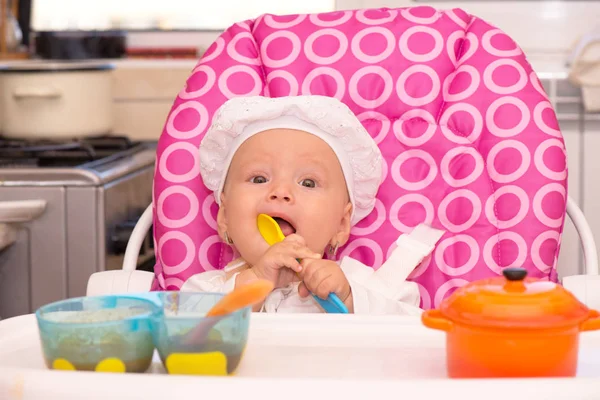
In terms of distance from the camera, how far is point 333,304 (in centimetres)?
121

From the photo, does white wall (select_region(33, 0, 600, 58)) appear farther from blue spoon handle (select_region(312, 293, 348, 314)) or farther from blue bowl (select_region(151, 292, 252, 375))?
blue bowl (select_region(151, 292, 252, 375))

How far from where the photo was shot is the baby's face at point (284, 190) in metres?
1.28

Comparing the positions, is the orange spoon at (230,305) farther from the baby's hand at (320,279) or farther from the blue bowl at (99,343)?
the baby's hand at (320,279)

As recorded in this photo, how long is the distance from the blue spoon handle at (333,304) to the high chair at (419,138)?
0.19 meters

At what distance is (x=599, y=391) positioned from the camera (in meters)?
0.73

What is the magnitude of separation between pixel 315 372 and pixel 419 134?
0.67 m

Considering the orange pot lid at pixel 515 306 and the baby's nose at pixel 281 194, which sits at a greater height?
the baby's nose at pixel 281 194

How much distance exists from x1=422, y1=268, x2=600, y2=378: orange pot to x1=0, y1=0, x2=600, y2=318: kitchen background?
1.03m

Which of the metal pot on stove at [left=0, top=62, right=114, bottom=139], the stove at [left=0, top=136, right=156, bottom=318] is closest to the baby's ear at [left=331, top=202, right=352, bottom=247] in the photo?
the stove at [left=0, top=136, right=156, bottom=318]

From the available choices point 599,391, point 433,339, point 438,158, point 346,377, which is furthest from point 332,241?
point 599,391

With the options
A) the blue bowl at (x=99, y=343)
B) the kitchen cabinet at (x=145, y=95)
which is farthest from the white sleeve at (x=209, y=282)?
the kitchen cabinet at (x=145, y=95)

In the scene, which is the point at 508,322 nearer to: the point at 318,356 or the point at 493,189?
the point at 318,356

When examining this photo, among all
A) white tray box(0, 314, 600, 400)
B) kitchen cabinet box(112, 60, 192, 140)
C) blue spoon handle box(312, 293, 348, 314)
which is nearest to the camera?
white tray box(0, 314, 600, 400)

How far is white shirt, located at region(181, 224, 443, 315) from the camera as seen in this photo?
4.21 ft
